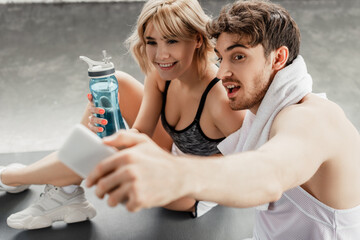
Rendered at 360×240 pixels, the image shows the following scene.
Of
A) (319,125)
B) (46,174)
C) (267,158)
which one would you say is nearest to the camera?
(267,158)

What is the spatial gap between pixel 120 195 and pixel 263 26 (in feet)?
2.31

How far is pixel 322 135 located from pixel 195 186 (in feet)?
1.29

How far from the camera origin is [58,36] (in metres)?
3.43

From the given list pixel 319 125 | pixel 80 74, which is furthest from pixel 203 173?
pixel 80 74

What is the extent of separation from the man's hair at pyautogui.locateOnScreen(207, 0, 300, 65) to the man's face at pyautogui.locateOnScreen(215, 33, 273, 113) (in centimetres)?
2

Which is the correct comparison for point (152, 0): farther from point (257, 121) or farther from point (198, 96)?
point (257, 121)

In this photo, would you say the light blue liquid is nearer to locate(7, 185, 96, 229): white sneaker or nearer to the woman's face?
the woman's face

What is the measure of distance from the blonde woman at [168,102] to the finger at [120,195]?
2.81ft

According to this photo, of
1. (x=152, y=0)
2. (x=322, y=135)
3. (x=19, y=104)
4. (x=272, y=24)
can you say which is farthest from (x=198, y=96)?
(x=19, y=104)

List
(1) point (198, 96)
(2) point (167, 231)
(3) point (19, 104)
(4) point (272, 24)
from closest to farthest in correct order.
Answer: (4) point (272, 24) → (1) point (198, 96) → (2) point (167, 231) → (3) point (19, 104)

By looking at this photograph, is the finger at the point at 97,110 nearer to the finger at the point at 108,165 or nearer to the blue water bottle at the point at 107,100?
the blue water bottle at the point at 107,100

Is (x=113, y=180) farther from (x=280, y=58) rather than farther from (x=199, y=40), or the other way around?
(x=199, y=40)

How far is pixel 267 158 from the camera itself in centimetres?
67

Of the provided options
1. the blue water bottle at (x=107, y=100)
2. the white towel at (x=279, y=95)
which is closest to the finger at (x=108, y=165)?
the white towel at (x=279, y=95)
